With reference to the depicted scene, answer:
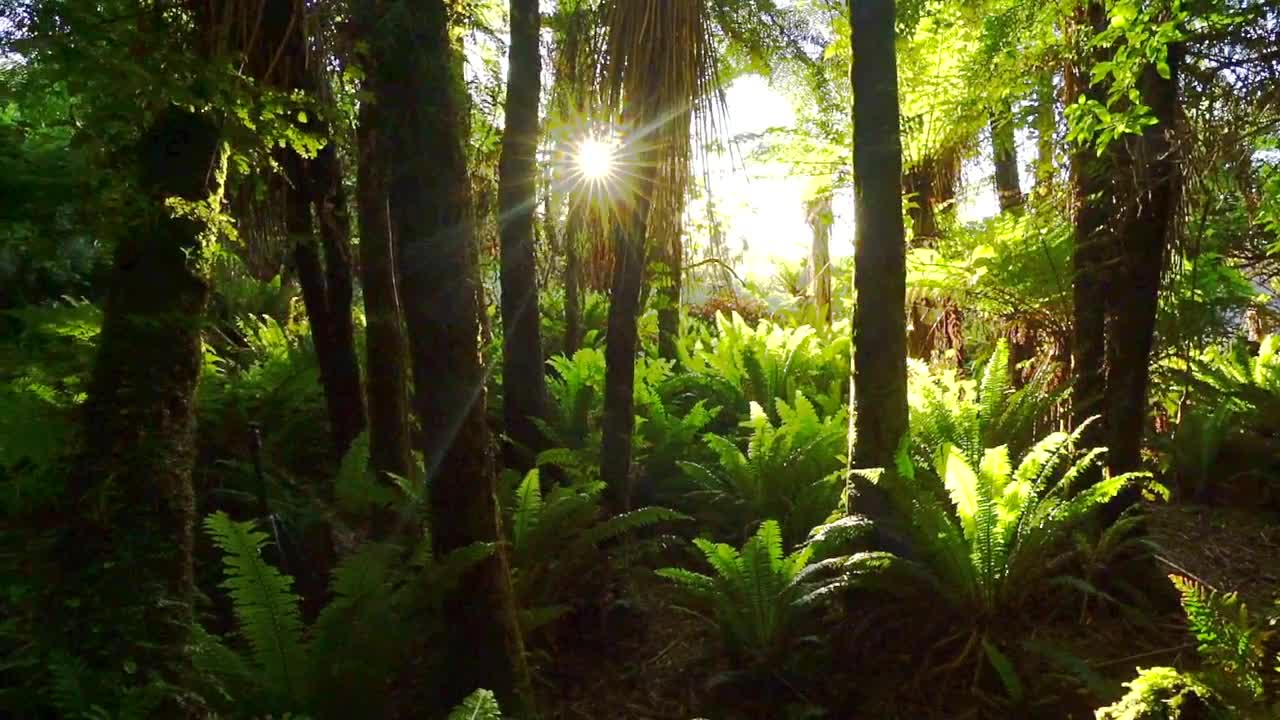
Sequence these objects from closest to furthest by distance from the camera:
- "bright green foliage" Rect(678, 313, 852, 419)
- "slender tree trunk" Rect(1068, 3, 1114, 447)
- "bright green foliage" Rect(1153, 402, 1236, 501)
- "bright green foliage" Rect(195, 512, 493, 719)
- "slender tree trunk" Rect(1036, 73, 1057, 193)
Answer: "bright green foliage" Rect(195, 512, 493, 719)
"slender tree trunk" Rect(1068, 3, 1114, 447)
"slender tree trunk" Rect(1036, 73, 1057, 193)
"bright green foliage" Rect(1153, 402, 1236, 501)
"bright green foliage" Rect(678, 313, 852, 419)

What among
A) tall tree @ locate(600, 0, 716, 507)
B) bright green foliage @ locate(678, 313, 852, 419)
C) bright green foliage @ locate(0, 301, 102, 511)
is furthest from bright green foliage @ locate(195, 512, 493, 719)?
bright green foliage @ locate(678, 313, 852, 419)

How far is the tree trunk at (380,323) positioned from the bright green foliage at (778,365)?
362 cm

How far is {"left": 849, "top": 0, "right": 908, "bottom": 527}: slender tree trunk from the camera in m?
3.56

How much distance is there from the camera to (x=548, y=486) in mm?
5438

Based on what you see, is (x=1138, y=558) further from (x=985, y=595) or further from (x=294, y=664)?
(x=294, y=664)

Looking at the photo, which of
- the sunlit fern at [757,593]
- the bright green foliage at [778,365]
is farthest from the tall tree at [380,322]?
the bright green foliage at [778,365]

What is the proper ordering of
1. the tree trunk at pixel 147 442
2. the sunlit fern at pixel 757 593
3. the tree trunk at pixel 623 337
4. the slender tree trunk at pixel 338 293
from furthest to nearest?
1. the slender tree trunk at pixel 338 293
2. the tree trunk at pixel 623 337
3. the sunlit fern at pixel 757 593
4. the tree trunk at pixel 147 442

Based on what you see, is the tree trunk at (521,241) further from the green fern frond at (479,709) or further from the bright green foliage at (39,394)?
the green fern frond at (479,709)

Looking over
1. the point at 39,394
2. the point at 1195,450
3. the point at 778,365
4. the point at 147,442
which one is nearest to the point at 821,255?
the point at 778,365

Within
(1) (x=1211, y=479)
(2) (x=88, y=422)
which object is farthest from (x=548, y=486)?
(1) (x=1211, y=479)

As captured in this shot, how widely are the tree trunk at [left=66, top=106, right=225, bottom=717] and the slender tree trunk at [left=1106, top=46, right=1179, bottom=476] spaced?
3989 millimetres

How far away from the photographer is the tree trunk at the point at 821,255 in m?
8.94

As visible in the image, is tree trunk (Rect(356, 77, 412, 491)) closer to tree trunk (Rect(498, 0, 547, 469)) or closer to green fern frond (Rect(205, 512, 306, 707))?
tree trunk (Rect(498, 0, 547, 469))

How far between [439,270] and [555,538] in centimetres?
210
